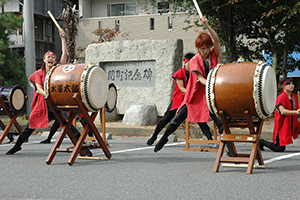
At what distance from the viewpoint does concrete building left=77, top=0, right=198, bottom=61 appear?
27750mm

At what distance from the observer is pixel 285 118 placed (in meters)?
6.77

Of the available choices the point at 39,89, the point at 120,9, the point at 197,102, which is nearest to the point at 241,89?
the point at 197,102

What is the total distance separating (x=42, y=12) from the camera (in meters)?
26.9

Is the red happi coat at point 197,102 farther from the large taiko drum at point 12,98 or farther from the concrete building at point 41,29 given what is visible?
the concrete building at point 41,29

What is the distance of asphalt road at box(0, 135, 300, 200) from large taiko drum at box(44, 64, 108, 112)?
79cm

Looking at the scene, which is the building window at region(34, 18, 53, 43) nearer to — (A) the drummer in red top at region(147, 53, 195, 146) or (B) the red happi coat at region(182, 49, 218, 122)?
(A) the drummer in red top at region(147, 53, 195, 146)

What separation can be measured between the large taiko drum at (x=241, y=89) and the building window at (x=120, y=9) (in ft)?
84.1

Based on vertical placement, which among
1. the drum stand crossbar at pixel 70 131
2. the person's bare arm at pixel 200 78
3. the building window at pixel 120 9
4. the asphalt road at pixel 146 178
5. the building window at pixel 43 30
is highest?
the building window at pixel 120 9

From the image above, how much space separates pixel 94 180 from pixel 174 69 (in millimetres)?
8565

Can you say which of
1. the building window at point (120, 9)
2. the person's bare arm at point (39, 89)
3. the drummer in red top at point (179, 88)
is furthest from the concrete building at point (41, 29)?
the person's bare arm at point (39, 89)

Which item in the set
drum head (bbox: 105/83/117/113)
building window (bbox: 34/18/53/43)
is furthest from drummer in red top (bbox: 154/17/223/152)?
building window (bbox: 34/18/53/43)

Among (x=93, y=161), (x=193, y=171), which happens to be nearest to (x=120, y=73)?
(x=93, y=161)

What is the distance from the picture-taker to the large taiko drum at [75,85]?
543 centimetres

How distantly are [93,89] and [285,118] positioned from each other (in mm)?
3106
